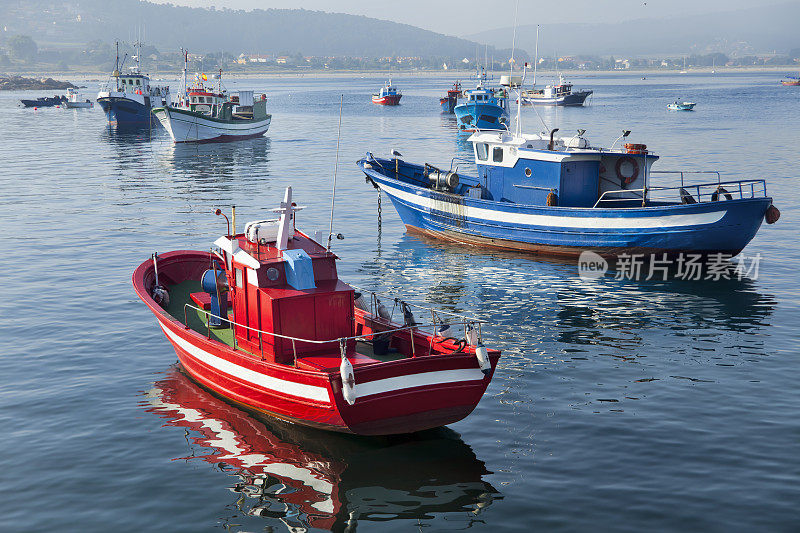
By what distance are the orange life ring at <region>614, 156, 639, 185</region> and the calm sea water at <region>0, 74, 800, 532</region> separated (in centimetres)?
419

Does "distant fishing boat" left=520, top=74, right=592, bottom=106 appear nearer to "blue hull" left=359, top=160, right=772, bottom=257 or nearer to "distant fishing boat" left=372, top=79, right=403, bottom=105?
"distant fishing boat" left=372, top=79, right=403, bottom=105

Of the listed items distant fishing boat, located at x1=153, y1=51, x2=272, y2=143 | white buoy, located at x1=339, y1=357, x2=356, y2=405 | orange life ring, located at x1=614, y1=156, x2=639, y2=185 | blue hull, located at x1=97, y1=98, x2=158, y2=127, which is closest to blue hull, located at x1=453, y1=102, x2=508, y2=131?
distant fishing boat, located at x1=153, y1=51, x2=272, y2=143

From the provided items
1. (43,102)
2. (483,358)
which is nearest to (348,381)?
(483,358)

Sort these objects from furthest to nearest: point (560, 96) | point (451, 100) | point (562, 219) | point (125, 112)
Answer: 1. point (560, 96)
2. point (451, 100)
3. point (125, 112)
4. point (562, 219)

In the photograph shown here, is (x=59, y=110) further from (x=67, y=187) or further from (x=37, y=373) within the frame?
(x=37, y=373)

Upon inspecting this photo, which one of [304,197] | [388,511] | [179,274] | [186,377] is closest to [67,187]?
[304,197]

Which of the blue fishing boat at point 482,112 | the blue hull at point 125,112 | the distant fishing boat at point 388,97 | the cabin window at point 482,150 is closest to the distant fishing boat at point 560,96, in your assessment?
the distant fishing boat at point 388,97

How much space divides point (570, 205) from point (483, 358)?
1659 centimetres

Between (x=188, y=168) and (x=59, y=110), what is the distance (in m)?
80.8

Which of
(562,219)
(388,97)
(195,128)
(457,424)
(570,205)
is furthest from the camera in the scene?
(388,97)

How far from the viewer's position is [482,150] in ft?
99.1

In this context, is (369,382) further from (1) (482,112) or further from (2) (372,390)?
(1) (482,112)

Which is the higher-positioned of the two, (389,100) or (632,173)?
(389,100)

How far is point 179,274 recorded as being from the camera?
2105cm
